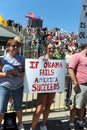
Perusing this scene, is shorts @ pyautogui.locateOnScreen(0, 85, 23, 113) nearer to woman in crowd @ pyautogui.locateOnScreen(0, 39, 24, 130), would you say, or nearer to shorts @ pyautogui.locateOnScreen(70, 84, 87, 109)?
woman in crowd @ pyautogui.locateOnScreen(0, 39, 24, 130)

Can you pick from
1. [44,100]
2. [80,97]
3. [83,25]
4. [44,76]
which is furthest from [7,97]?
[83,25]

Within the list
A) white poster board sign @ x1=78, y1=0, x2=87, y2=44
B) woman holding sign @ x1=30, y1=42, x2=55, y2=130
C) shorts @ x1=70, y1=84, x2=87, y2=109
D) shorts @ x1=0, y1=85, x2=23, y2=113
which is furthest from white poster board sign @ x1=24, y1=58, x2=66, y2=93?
white poster board sign @ x1=78, y1=0, x2=87, y2=44

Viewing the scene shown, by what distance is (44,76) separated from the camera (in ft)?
21.5

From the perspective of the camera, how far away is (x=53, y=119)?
7.66m

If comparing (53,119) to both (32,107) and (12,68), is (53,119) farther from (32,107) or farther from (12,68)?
(12,68)

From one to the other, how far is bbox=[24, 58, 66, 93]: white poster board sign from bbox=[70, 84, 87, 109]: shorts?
1.01 ft

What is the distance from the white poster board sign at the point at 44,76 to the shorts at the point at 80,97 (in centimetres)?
31

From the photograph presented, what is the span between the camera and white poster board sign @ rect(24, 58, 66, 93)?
6320 millimetres

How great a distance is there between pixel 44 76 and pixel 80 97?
79 cm

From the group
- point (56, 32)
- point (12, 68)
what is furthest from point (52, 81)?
point (56, 32)

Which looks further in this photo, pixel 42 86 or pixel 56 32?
pixel 56 32

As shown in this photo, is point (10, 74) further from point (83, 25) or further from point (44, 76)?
point (83, 25)

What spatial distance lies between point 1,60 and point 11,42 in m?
0.34

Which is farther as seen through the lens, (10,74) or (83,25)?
(83,25)
